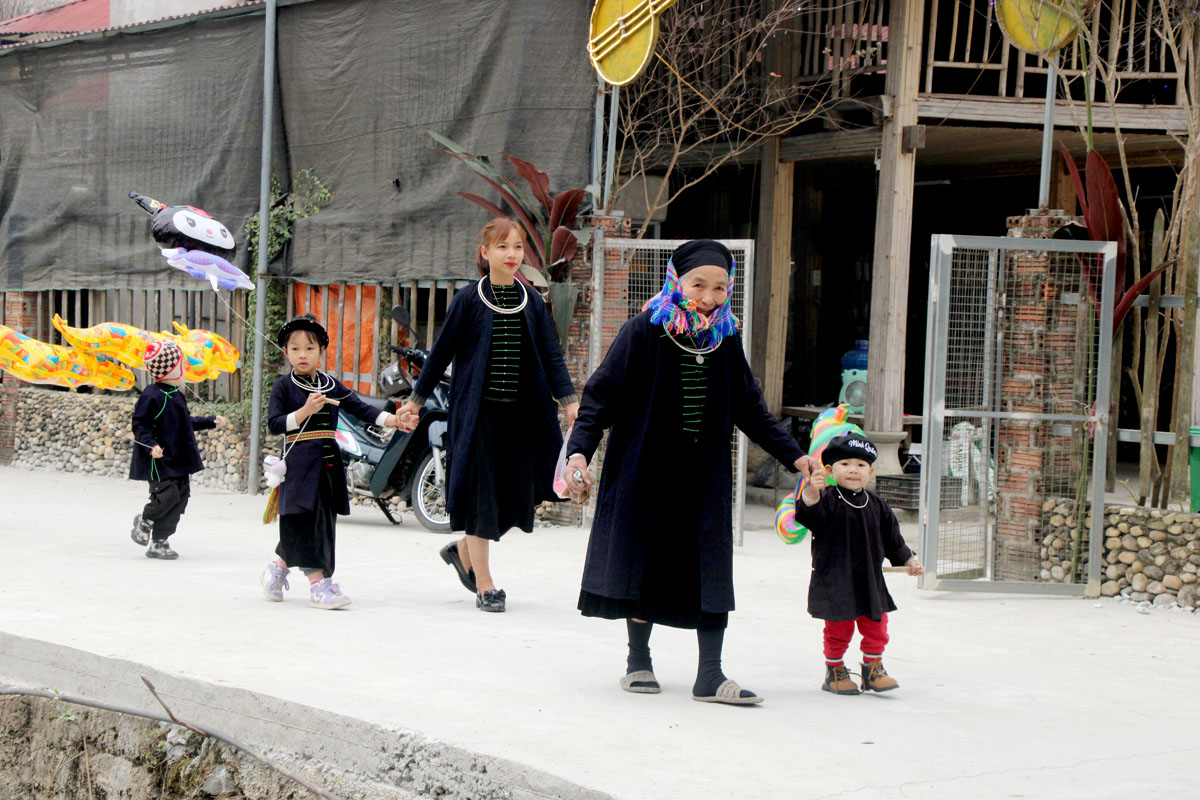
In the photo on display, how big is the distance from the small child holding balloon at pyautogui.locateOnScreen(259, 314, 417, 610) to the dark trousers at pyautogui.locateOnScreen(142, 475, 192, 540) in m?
1.77

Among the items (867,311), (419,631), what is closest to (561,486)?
(419,631)

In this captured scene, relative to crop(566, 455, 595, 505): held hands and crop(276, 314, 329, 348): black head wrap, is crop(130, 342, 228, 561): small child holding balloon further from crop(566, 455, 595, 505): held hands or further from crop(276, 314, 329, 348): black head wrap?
crop(566, 455, 595, 505): held hands

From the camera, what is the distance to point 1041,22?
28.4 feet

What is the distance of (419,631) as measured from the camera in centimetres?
626

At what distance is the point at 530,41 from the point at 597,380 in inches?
236

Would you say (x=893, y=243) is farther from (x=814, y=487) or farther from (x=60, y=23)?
(x=60, y=23)

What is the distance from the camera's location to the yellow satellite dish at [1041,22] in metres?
8.45

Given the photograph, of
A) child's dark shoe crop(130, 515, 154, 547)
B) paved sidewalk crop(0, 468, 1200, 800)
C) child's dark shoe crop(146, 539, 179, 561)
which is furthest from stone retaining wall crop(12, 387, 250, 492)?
A: child's dark shoe crop(146, 539, 179, 561)

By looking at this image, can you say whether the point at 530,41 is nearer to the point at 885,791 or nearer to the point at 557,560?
the point at 557,560

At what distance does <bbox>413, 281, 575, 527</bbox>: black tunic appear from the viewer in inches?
261

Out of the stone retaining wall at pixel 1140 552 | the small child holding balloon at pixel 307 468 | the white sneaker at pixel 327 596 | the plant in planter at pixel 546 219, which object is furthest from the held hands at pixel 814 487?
the plant in planter at pixel 546 219

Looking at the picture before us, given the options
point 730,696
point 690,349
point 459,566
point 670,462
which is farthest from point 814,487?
point 459,566

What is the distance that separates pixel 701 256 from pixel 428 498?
5687 mm

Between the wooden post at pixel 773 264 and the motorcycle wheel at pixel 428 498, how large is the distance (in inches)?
154
